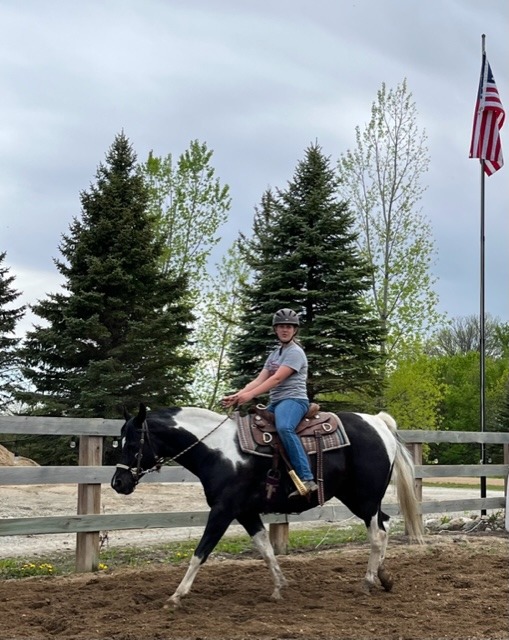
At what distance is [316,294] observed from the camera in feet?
84.8

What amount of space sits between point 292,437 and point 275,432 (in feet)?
0.69

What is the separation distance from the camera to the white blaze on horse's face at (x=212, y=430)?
269 inches

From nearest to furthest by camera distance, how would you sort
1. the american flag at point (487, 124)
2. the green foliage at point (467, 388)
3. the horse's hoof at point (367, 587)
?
1. the horse's hoof at point (367, 587)
2. the american flag at point (487, 124)
3. the green foliage at point (467, 388)

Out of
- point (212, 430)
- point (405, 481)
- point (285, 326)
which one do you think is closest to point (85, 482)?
point (212, 430)

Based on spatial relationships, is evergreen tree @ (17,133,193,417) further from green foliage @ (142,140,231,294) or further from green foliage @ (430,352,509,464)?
green foliage @ (430,352,509,464)

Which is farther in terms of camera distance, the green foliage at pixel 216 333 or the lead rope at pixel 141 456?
the green foliage at pixel 216 333

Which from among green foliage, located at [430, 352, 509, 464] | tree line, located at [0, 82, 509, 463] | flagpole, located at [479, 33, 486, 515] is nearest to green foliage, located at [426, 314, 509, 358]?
green foliage, located at [430, 352, 509, 464]

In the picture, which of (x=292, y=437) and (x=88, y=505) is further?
(x=88, y=505)

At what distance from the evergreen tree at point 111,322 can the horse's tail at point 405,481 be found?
1864 cm

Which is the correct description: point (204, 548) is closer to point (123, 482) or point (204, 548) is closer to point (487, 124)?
point (123, 482)

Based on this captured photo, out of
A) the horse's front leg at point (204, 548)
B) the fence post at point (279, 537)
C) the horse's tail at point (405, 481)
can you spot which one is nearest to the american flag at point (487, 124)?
the fence post at point (279, 537)

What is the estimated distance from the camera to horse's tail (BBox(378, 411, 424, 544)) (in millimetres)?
7781

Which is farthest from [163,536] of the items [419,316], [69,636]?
[419,316]

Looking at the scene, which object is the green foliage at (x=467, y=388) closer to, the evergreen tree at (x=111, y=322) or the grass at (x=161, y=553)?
the evergreen tree at (x=111, y=322)
